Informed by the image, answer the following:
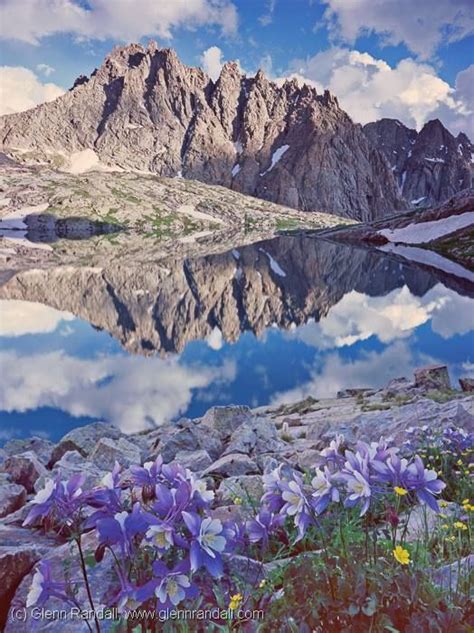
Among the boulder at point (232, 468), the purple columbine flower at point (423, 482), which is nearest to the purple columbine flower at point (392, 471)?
the purple columbine flower at point (423, 482)

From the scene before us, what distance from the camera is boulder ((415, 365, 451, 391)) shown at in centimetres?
2002

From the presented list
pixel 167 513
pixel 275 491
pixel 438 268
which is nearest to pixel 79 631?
pixel 167 513

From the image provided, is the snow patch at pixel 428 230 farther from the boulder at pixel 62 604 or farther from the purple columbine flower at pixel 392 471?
the boulder at pixel 62 604

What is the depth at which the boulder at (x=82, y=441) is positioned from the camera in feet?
41.5

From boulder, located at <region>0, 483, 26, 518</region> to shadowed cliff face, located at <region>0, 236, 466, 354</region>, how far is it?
2167 cm

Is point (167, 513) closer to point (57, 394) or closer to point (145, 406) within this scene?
point (145, 406)

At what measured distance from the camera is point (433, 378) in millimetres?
20438

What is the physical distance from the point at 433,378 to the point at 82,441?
14.3 meters

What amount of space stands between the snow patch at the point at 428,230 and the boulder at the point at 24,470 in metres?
105

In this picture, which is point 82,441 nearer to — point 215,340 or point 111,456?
point 111,456

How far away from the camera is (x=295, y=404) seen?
21562mm

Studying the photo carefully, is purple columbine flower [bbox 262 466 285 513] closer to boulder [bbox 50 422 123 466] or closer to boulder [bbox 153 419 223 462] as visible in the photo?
boulder [bbox 153 419 223 462]

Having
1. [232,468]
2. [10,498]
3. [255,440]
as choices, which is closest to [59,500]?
[10,498]

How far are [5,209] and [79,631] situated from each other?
221 metres
